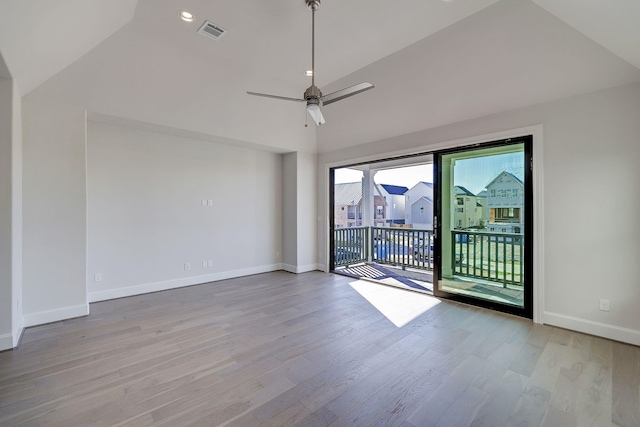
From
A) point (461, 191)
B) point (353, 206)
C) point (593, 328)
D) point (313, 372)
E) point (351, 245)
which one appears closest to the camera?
point (313, 372)

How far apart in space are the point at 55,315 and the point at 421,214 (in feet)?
20.2

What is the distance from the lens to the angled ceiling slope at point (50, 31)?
6.46 ft

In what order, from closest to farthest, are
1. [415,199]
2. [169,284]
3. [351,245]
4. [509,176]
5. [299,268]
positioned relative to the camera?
[509,176] < [169,284] < [299,268] < [415,199] < [351,245]

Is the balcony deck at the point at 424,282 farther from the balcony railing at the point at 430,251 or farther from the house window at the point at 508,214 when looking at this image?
the house window at the point at 508,214

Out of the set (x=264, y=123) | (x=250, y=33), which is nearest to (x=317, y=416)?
(x=250, y=33)

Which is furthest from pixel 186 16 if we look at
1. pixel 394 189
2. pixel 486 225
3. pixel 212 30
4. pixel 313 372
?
pixel 394 189

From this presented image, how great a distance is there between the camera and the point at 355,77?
4.02m

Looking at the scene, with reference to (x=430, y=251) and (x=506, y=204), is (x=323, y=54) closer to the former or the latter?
(x=506, y=204)

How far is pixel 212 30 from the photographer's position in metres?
3.03

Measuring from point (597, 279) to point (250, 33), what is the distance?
4677mm

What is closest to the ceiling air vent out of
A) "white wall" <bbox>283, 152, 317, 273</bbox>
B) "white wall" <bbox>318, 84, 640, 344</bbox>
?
"white wall" <bbox>283, 152, 317, 273</bbox>

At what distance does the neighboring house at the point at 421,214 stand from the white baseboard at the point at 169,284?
3.39 metres

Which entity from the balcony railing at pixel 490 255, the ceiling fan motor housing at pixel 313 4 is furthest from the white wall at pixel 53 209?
the balcony railing at pixel 490 255

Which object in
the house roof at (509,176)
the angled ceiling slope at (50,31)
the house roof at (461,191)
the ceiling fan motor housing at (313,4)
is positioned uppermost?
the ceiling fan motor housing at (313,4)
